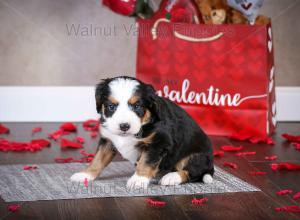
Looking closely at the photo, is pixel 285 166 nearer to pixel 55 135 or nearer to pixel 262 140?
pixel 262 140

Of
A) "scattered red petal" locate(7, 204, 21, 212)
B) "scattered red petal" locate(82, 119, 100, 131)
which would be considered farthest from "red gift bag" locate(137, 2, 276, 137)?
"scattered red petal" locate(7, 204, 21, 212)

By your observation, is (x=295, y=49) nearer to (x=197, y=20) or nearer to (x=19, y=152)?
(x=197, y=20)

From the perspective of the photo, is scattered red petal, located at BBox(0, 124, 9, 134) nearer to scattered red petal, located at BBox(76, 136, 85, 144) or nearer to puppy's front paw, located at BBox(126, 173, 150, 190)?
scattered red petal, located at BBox(76, 136, 85, 144)

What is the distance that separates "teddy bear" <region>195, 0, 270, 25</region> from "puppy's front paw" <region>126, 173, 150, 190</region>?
138 cm

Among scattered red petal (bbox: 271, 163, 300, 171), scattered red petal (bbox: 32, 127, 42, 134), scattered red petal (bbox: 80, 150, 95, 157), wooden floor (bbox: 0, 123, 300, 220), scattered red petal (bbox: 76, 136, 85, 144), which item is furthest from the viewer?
scattered red petal (bbox: 32, 127, 42, 134)

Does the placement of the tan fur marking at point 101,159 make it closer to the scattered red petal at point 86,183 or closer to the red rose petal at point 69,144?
the scattered red petal at point 86,183

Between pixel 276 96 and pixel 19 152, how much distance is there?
1735 mm

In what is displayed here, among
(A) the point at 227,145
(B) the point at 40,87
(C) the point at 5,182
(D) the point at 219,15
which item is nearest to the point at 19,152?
(C) the point at 5,182

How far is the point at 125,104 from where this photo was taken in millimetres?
2152

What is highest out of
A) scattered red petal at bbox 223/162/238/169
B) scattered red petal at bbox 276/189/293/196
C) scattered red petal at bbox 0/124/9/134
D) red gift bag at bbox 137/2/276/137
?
red gift bag at bbox 137/2/276/137

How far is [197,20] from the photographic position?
3.35m

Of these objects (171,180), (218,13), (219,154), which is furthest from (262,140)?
(171,180)

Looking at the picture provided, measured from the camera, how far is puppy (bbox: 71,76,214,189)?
7.07 feet

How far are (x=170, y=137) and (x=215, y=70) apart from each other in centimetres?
114
